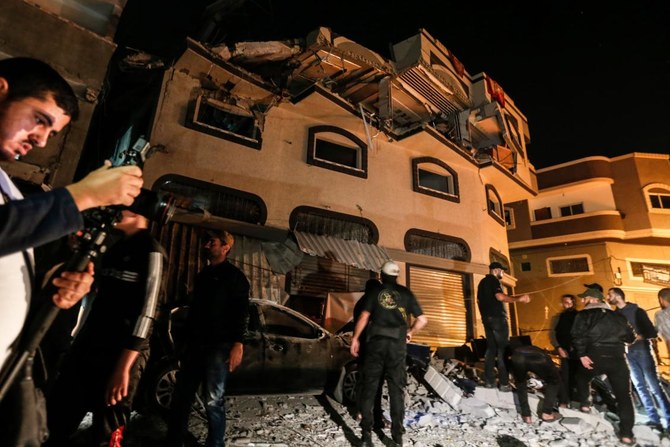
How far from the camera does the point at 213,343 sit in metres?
3.51

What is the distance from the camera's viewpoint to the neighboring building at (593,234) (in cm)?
1945

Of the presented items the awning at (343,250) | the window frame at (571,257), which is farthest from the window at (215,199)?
the window frame at (571,257)

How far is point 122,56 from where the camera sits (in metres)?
10.1

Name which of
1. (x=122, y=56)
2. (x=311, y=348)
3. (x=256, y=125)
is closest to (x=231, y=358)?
(x=311, y=348)

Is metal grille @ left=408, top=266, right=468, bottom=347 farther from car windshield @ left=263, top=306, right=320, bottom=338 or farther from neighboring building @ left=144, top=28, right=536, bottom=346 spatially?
car windshield @ left=263, top=306, right=320, bottom=338

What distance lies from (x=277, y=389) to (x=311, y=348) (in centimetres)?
88

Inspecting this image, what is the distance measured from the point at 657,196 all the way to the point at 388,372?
2406 cm

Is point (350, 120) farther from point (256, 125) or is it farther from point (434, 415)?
point (434, 415)

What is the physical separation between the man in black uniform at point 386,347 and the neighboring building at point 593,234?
65.7 feet

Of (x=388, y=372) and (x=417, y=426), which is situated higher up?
(x=388, y=372)

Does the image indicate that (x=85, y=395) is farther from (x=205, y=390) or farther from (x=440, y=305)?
(x=440, y=305)

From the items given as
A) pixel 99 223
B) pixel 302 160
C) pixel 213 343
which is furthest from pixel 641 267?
pixel 99 223

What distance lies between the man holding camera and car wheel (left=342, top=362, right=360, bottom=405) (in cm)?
527

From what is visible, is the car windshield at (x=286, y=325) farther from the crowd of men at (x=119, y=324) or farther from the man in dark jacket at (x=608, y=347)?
the man in dark jacket at (x=608, y=347)
